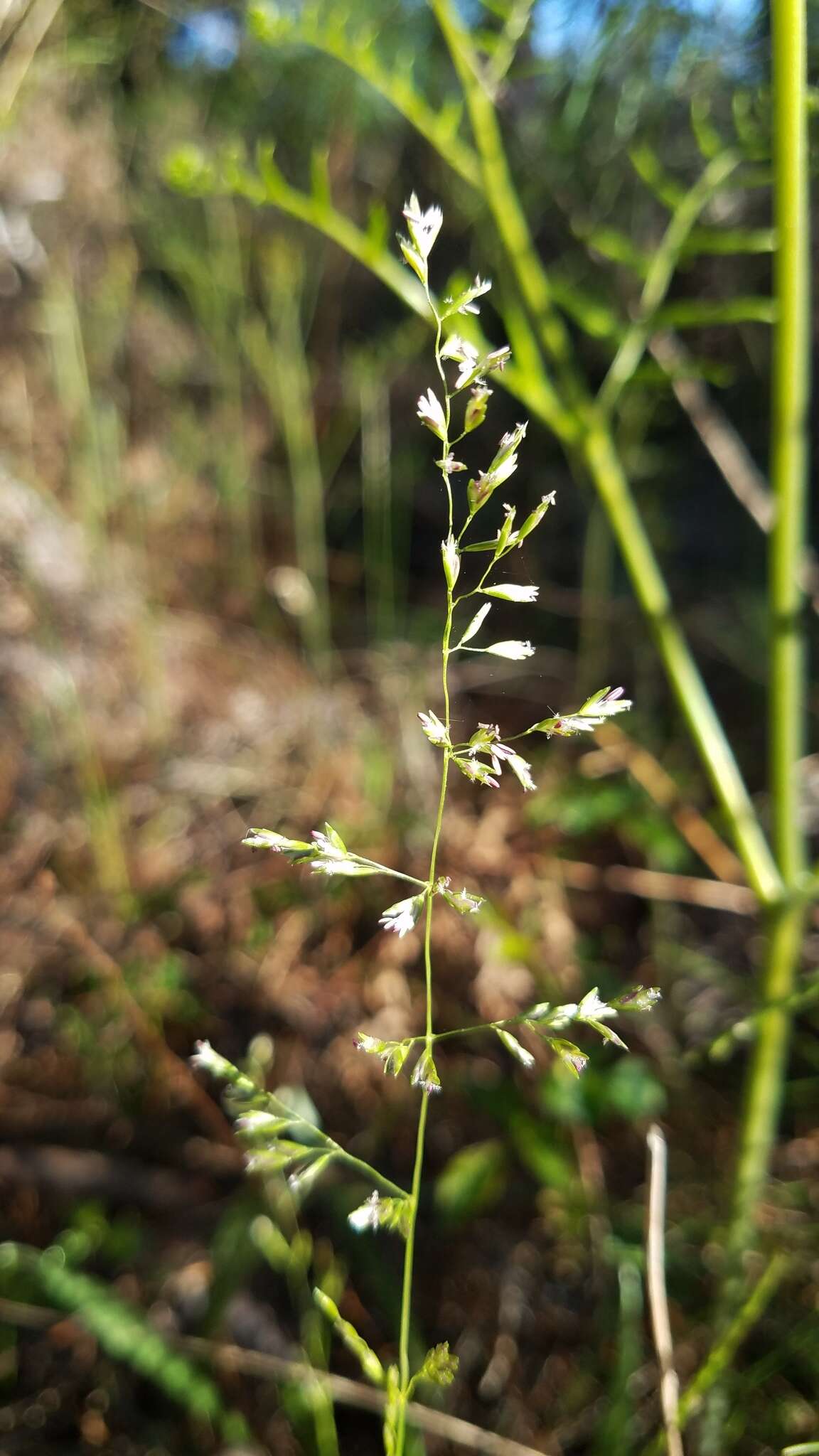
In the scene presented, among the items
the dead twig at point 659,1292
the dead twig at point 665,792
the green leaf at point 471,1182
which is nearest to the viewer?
the dead twig at point 659,1292

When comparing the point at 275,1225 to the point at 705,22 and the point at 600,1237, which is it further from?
the point at 705,22

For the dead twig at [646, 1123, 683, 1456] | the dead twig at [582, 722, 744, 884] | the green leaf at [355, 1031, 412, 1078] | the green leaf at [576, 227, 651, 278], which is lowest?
the dead twig at [582, 722, 744, 884]

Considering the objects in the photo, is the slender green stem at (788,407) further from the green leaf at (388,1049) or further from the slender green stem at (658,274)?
the green leaf at (388,1049)

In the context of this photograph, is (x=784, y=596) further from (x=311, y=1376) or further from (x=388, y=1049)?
(x=311, y=1376)

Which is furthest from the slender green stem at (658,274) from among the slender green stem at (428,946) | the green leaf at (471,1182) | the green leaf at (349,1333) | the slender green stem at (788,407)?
the green leaf at (471,1182)

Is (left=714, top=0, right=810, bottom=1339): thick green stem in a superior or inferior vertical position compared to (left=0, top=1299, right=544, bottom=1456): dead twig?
superior

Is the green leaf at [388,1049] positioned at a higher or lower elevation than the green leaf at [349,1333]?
higher

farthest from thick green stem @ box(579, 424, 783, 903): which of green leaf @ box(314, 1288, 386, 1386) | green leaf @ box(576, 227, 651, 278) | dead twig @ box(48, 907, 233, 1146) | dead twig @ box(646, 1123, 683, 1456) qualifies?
dead twig @ box(48, 907, 233, 1146)

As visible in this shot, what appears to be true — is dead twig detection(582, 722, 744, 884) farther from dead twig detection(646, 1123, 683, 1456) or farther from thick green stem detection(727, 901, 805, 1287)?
dead twig detection(646, 1123, 683, 1456)

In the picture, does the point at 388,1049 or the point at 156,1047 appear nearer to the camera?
the point at 388,1049

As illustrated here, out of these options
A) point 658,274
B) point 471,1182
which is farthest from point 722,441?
point 471,1182

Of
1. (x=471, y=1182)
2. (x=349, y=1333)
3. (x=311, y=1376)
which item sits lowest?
(x=471, y=1182)

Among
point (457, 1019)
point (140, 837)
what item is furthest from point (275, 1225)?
point (140, 837)
